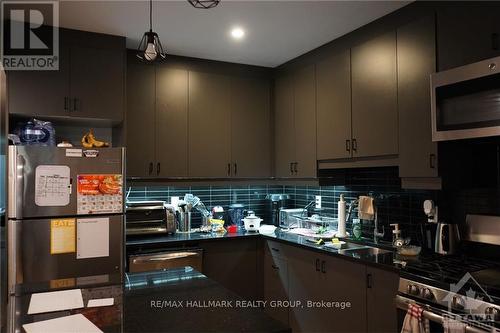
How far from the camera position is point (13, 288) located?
167 cm

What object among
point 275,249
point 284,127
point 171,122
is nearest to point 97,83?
point 171,122

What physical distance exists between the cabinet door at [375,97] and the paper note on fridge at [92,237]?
1894 millimetres

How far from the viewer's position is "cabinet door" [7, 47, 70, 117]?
2600 millimetres

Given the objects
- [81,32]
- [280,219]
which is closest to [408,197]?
[280,219]

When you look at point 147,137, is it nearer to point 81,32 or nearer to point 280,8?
point 81,32

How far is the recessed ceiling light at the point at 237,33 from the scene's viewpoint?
9.01 ft

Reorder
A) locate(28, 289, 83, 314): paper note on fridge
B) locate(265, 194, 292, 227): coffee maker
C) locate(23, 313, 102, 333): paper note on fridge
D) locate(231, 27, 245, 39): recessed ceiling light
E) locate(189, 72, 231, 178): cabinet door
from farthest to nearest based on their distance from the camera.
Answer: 1. locate(265, 194, 292, 227): coffee maker
2. locate(189, 72, 231, 178): cabinet door
3. locate(231, 27, 245, 39): recessed ceiling light
4. locate(28, 289, 83, 314): paper note on fridge
5. locate(23, 313, 102, 333): paper note on fridge

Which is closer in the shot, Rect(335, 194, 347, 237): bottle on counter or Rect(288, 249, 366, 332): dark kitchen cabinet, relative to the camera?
Rect(288, 249, 366, 332): dark kitchen cabinet

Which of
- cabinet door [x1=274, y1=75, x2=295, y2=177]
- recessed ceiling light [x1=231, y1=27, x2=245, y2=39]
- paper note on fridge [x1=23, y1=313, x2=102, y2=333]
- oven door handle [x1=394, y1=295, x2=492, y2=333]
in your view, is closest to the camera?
paper note on fridge [x1=23, y1=313, x2=102, y2=333]

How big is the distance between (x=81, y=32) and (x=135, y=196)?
1433mm

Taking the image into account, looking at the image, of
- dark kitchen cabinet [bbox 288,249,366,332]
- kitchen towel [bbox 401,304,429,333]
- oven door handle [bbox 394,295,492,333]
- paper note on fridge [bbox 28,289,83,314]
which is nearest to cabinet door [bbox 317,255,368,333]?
dark kitchen cabinet [bbox 288,249,366,332]

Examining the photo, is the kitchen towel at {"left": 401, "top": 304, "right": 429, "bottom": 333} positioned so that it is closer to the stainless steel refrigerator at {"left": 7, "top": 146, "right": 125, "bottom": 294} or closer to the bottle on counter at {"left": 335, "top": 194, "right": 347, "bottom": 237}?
the bottle on counter at {"left": 335, "top": 194, "right": 347, "bottom": 237}

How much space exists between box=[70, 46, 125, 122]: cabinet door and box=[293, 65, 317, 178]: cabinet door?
1.51 metres

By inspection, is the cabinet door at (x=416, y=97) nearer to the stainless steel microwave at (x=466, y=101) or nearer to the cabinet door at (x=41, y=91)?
the stainless steel microwave at (x=466, y=101)
